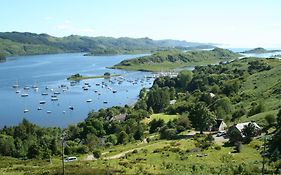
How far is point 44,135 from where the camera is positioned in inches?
3282

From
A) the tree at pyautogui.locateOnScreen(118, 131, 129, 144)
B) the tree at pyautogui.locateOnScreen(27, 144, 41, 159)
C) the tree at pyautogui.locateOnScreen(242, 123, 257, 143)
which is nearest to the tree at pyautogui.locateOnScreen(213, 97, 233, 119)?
the tree at pyautogui.locateOnScreen(118, 131, 129, 144)

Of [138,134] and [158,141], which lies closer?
[158,141]

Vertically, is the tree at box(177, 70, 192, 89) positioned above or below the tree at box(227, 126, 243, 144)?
below

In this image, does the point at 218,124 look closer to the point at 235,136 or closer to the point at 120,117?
the point at 235,136

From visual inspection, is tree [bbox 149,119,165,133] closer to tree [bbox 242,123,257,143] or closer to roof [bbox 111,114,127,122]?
roof [bbox 111,114,127,122]

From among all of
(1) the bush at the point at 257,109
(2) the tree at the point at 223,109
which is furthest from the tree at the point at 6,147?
(1) the bush at the point at 257,109

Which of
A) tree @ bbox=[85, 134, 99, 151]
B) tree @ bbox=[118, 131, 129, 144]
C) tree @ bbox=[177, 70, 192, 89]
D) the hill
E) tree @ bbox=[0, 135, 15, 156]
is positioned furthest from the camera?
tree @ bbox=[177, 70, 192, 89]

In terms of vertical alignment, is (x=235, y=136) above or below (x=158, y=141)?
above

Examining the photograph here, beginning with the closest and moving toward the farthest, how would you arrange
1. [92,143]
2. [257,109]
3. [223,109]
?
[92,143]
[257,109]
[223,109]

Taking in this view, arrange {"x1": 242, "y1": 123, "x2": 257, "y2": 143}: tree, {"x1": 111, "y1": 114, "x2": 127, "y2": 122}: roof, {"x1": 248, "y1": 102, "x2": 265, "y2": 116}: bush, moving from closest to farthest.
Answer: {"x1": 242, "y1": 123, "x2": 257, "y2": 143}: tree
{"x1": 248, "y1": 102, "x2": 265, "y2": 116}: bush
{"x1": 111, "y1": 114, "x2": 127, "y2": 122}: roof

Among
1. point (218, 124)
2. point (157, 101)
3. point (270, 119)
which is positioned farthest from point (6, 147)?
point (157, 101)

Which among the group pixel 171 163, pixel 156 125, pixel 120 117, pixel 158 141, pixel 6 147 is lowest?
pixel 120 117

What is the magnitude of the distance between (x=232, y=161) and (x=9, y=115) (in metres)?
99.9

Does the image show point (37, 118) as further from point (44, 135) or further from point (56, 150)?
point (56, 150)
